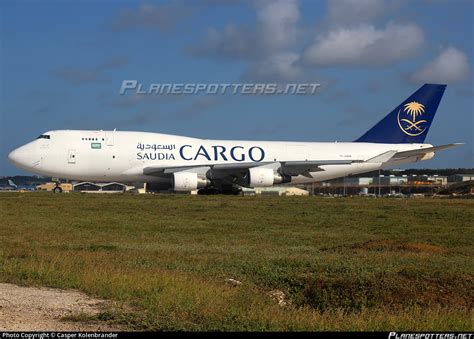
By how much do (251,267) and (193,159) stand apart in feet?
109

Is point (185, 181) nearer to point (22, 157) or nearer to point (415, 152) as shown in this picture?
point (22, 157)

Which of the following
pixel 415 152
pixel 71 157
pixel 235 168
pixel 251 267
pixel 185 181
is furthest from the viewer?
pixel 415 152

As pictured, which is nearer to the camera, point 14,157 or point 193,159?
point 14,157

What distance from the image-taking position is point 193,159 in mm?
48562

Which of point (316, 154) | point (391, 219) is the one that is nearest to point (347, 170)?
point (316, 154)

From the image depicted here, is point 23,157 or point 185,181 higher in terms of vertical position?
point 23,157

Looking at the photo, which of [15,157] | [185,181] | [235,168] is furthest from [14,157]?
[235,168]

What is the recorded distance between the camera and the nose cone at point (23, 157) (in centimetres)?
4619

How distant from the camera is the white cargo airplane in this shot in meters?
46.2

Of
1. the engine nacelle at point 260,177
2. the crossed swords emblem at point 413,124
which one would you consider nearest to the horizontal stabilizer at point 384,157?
the crossed swords emblem at point 413,124

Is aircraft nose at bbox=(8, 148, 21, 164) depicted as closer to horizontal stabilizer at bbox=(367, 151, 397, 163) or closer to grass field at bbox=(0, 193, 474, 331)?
grass field at bbox=(0, 193, 474, 331)

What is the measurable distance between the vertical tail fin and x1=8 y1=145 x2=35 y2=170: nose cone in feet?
78.5

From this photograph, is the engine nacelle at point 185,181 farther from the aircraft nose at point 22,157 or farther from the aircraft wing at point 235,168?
the aircraft nose at point 22,157

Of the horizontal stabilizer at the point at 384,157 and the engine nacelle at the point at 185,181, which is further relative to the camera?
the horizontal stabilizer at the point at 384,157
